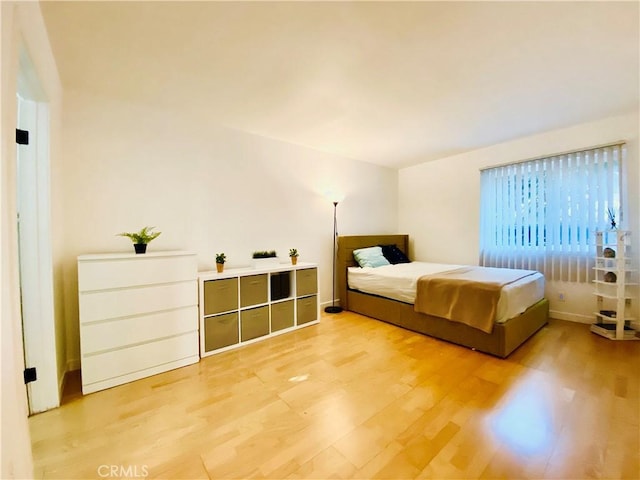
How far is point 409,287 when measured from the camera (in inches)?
120

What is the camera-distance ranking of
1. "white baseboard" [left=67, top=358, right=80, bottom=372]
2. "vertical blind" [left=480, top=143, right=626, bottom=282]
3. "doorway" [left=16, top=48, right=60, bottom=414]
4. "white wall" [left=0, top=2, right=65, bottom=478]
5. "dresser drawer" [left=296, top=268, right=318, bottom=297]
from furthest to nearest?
"dresser drawer" [left=296, top=268, right=318, bottom=297]
"vertical blind" [left=480, top=143, right=626, bottom=282]
"white baseboard" [left=67, top=358, right=80, bottom=372]
"doorway" [left=16, top=48, right=60, bottom=414]
"white wall" [left=0, top=2, right=65, bottom=478]

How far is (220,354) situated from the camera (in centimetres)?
251

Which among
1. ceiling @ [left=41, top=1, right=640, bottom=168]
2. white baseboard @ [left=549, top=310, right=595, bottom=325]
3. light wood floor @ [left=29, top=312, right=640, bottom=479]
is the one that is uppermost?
ceiling @ [left=41, top=1, right=640, bottom=168]

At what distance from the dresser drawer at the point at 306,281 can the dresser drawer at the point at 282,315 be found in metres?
0.19

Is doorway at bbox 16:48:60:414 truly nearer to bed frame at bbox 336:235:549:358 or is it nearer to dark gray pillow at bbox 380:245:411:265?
bed frame at bbox 336:235:549:358

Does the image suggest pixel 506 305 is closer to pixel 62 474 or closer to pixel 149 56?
pixel 62 474

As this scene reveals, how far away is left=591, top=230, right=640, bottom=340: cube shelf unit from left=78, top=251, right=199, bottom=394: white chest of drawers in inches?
167

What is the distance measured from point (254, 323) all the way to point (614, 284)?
3.89 m

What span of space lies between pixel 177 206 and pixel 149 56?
1.31m

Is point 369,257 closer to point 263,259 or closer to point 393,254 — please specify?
point 393,254

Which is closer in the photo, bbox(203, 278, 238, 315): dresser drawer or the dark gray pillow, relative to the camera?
bbox(203, 278, 238, 315): dresser drawer

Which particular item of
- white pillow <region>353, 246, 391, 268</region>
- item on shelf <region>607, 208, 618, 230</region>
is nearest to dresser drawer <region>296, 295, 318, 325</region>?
white pillow <region>353, 246, 391, 268</region>

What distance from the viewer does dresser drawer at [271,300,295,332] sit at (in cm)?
294

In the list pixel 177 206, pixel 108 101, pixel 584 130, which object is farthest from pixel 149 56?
pixel 584 130
